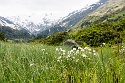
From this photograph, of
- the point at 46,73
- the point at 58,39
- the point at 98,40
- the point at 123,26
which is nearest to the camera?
the point at 46,73

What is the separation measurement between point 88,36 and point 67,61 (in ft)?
162

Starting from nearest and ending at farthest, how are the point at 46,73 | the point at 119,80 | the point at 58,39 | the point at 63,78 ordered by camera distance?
the point at 119,80, the point at 63,78, the point at 46,73, the point at 58,39

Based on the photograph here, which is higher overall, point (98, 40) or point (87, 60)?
point (87, 60)

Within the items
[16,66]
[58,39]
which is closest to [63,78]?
[16,66]

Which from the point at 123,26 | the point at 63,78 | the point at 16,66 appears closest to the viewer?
the point at 63,78

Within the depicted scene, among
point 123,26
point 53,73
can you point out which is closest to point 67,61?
point 53,73

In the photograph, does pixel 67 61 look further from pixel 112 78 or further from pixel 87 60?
pixel 112 78

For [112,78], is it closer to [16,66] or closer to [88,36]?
[16,66]

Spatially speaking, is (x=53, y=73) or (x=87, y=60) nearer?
(x=53, y=73)

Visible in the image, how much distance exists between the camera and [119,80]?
3.31 meters

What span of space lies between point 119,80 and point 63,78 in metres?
0.74

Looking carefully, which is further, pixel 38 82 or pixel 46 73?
pixel 46 73

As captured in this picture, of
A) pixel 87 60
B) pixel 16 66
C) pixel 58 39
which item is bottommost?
pixel 58 39

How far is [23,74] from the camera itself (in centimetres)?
423
